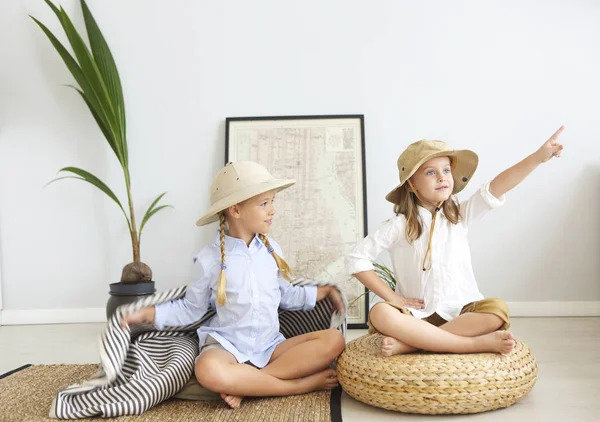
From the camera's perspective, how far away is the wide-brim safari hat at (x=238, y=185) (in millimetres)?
1777

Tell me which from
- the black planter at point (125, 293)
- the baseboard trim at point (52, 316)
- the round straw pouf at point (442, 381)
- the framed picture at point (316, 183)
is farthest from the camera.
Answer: the baseboard trim at point (52, 316)

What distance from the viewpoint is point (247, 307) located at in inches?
70.5

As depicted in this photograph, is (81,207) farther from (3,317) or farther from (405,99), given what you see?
(405,99)

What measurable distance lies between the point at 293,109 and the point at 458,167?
1.34 m

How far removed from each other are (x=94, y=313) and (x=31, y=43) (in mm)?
1494

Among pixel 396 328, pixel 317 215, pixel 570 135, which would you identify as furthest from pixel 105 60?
pixel 570 135

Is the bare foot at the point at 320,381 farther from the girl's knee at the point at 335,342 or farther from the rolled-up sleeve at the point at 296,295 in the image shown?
the rolled-up sleeve at the point at 296,295

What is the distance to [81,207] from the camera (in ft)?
10.5

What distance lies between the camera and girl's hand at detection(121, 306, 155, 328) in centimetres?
169

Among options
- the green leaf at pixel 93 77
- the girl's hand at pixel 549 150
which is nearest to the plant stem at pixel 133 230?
the green leaf at pixel 93 77

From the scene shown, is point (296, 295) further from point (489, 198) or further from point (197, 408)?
point (489, 198)

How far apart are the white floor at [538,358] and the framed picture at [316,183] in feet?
A: 1.37

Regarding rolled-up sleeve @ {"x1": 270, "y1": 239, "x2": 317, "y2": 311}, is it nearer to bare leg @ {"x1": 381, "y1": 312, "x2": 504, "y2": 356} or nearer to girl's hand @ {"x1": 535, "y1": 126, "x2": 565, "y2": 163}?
bare leg @ {"x1": 381, "y1": 312, "x2": 504, "y2": 356}

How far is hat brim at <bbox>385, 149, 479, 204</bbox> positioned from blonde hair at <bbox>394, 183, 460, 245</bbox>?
3cm
